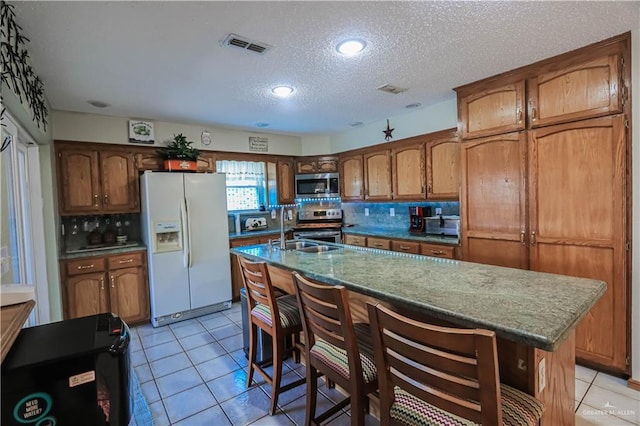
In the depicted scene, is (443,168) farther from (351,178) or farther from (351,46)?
(351,46)

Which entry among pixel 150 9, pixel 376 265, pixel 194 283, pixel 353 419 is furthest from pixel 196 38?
pixel 194 283

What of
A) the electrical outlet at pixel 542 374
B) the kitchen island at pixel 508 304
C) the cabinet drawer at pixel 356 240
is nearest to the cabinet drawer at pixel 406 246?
the cabinet drawer at pixel 356 240

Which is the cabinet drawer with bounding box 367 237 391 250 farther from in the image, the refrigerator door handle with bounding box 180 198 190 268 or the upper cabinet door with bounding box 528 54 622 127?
the refrigerator door handle with bounding box 180 198 190 268

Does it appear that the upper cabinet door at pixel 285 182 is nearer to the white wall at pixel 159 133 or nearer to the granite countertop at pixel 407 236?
the white wall at pixel 159 133

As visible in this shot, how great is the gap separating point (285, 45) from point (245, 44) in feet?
0.86

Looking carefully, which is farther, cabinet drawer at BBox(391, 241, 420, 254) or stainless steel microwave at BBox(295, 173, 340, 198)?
stainless steel microwave at BBox(295, 173, 340, 198)

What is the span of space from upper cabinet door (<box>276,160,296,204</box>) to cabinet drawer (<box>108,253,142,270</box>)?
218 cm

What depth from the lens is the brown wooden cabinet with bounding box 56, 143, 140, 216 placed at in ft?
11.4

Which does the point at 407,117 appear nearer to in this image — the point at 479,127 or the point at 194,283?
the point at 479,127

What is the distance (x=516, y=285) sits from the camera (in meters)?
1.57

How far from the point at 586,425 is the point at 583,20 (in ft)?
8.04

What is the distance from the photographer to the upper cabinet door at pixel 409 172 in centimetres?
401

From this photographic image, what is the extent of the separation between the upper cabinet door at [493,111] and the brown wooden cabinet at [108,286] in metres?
3.81

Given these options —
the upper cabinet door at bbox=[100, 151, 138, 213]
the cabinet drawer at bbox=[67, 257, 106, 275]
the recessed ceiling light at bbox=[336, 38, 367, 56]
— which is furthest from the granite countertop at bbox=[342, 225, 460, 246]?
the cabinet drawer at bbox=[67, 257, 106, 275]
